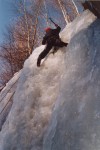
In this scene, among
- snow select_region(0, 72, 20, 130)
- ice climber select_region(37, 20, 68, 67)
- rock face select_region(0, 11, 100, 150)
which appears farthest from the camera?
snow select_region(0, 72, 20, 130)

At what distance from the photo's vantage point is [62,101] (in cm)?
493

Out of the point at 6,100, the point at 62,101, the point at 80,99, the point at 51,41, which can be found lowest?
the point at 6,100

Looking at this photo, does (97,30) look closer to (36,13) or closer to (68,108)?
(68,108)

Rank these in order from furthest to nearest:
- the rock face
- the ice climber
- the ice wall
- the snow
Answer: the snow < the ice climber < the rock face < the ice wall

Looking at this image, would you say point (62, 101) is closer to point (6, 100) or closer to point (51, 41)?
point (51, 41)

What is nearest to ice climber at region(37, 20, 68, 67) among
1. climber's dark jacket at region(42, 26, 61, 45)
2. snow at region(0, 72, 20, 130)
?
climber's dark jacket at region(42, 26, 61, 45)

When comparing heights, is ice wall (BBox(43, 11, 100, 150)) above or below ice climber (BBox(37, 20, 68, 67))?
above

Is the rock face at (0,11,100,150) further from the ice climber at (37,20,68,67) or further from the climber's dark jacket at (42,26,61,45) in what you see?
the climber's dark jacket at (42,26,61,45)

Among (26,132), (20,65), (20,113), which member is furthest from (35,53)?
(20,65)

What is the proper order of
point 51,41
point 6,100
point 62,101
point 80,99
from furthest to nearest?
point 6,100, point 51,41, point 62,101, point 80,99

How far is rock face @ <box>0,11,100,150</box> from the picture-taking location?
412 cm

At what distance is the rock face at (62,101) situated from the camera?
13.5 ft

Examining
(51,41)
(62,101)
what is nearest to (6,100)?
(51,41)

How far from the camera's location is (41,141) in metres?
5.41
